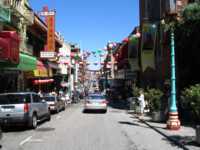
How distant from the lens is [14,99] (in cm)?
2083

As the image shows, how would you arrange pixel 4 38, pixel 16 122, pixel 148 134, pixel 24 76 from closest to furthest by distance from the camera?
A: pixel 148 134 → pixel 16 122 → pixel 4 38 → pixel 24 76

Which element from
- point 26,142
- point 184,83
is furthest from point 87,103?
point 26,142

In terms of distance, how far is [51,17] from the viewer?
53.6m

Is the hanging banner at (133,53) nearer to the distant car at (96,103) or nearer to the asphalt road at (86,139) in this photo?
the distant car at (96,103)

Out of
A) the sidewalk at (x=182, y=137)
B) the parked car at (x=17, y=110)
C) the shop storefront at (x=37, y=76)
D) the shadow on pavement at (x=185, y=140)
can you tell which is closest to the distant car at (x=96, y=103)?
the shop storefront at (x=37, y=76)

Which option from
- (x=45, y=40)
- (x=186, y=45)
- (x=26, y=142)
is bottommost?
(x=26, y=142)

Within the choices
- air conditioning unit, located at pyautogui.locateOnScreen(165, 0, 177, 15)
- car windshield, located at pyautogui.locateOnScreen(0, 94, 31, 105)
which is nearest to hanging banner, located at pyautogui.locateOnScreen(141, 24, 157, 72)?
air conditioning unit, located at pyautogui.locateOnScreen(165, 0, 177, 15)

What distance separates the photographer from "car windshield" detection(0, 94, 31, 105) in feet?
67.9

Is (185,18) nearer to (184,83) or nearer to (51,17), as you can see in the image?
(184,83)

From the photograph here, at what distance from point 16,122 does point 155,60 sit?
26.3 metres

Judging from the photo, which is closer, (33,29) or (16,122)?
(16,122)

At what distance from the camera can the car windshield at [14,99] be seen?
67.9ft

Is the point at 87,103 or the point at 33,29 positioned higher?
the point at 33,29

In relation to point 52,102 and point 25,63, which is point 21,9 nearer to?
point 25,63
